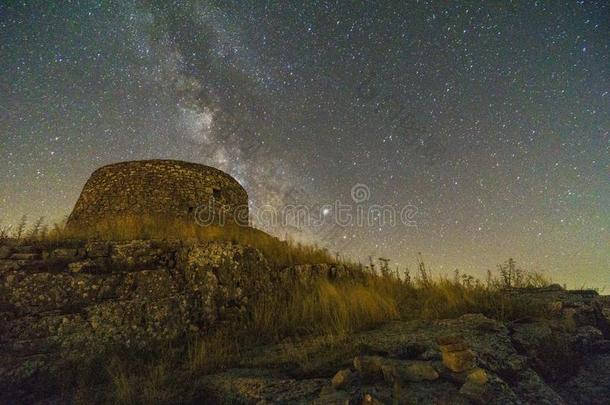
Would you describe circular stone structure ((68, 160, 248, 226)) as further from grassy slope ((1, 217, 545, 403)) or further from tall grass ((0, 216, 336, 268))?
grassy slope ((1, 217, 545, 403))

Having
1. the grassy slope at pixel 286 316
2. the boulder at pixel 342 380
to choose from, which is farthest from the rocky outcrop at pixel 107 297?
the boulder at pixel 342 380

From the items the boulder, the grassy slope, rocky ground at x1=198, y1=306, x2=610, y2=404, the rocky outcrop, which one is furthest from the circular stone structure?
the boulder

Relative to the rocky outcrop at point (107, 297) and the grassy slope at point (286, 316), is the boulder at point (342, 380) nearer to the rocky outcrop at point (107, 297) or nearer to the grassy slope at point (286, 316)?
the grassy slope at point (286, 316)

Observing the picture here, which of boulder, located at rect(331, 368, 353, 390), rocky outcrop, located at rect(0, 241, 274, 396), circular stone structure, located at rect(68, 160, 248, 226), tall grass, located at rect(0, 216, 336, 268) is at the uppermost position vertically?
circular stone structure, located at rect(68, 160, 248, 226)

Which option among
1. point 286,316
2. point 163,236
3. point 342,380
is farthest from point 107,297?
point 342,380

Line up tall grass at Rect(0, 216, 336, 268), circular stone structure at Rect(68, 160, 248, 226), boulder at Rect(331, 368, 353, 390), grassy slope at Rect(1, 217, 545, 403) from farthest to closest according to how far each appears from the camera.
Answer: circular stone structure at Rect(68, 160, 248, 226) < tall grass at Rect(0, 216, 336, 268) < grassy slope at Rect(1, 217, 545, 403) < boulder at Rect(331, 368, 353, 390)

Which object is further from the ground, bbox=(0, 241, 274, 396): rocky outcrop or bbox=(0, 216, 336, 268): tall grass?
bbox=(0, 216, 336, 268): tall grass

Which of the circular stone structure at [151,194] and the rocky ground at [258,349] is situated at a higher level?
the circular stone structure at [151,194]

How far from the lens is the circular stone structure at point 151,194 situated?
8.58 meters

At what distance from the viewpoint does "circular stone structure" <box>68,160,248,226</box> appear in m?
8.58

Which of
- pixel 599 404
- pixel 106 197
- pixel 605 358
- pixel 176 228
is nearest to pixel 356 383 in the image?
pixel 599 404

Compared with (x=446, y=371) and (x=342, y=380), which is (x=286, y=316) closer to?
(x=342, y=380)

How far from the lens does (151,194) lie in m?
8.68

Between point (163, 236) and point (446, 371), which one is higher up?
point (163, 236)
